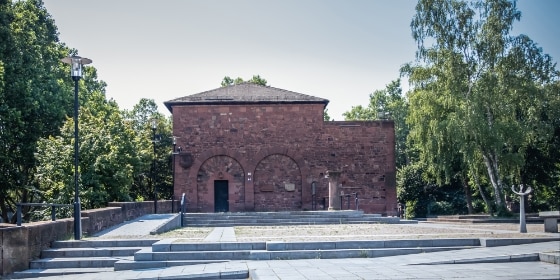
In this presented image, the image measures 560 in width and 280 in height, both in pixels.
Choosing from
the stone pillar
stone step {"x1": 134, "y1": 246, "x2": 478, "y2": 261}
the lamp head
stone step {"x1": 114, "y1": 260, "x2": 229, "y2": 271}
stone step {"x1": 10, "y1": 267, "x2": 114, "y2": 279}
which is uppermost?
the lamp head

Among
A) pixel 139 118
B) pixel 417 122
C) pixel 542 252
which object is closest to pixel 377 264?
pixel 542 252

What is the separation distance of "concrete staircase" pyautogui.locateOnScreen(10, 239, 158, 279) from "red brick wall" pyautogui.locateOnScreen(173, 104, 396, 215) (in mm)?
16186

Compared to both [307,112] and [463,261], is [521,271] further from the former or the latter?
[307,112]

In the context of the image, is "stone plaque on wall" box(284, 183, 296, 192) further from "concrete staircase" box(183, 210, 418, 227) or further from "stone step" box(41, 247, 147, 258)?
"stone step" box(41, 247, 147, 258)

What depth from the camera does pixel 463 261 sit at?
9.96 meters

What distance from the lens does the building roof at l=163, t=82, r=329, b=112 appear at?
29.8 metres

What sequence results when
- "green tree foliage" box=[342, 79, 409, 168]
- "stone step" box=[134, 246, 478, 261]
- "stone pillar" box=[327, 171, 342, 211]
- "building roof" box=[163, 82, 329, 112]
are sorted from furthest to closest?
"green tree foliage" box=[342, 79, 409, 168] → "building roof" box=[163, 82, 329, 112] → "stone pillar" box=[327, 171, 342, 211] → "stone step" box=[134, 246, 478, 261]

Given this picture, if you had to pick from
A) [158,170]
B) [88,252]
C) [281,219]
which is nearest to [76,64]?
[88,252]

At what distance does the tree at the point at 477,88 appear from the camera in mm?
27891

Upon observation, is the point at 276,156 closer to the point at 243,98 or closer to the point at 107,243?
the point at 243,98

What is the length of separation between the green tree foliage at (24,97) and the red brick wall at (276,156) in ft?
21.6

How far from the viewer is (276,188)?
29.5 metres

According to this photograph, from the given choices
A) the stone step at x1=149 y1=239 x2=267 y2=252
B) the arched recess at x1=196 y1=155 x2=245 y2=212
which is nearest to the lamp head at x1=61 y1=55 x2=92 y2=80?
the stone step at x1=149 y1=239 x2=267 y2=252

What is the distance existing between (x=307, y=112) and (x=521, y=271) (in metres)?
21.9
